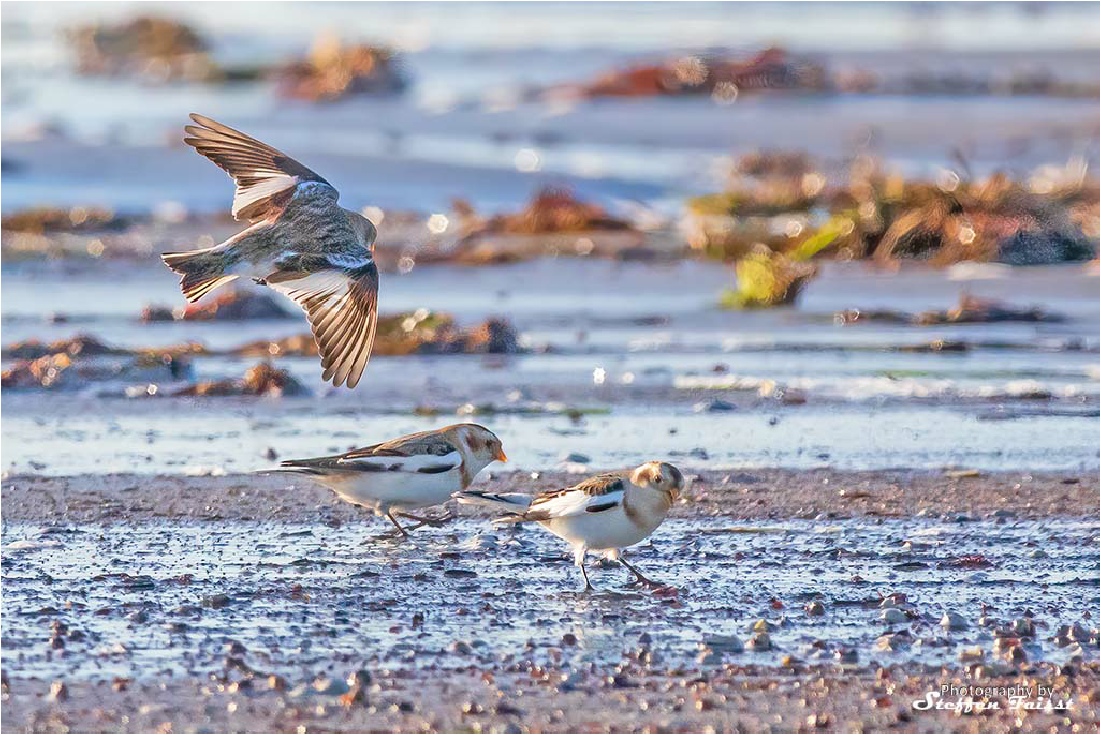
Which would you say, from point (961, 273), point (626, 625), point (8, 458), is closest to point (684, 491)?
point (626, 625)

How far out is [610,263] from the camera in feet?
50.8

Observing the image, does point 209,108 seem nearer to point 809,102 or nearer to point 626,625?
point 809,102

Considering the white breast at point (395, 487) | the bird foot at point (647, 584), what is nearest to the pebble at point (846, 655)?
the bird foot at point (647, 584)

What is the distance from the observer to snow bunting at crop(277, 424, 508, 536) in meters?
7.16

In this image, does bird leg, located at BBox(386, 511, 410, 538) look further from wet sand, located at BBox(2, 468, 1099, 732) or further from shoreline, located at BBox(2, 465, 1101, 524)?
shoreline, located at BBox(2, 465, 1101, 524)

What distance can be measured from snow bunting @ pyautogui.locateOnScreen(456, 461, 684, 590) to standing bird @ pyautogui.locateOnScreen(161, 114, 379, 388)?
3.71 feet

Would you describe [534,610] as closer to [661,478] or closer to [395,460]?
[661,478]

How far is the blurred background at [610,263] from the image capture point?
31.2 ft

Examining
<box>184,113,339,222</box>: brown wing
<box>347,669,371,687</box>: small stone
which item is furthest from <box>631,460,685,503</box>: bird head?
<box>184,113,339,222</box>: brown wing

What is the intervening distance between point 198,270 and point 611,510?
218cm

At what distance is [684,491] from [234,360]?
424 centimetres

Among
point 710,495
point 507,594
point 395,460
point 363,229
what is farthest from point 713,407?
point 507,594

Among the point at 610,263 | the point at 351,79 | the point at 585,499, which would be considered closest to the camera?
the point at 585,499

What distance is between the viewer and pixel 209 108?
2992 cm
